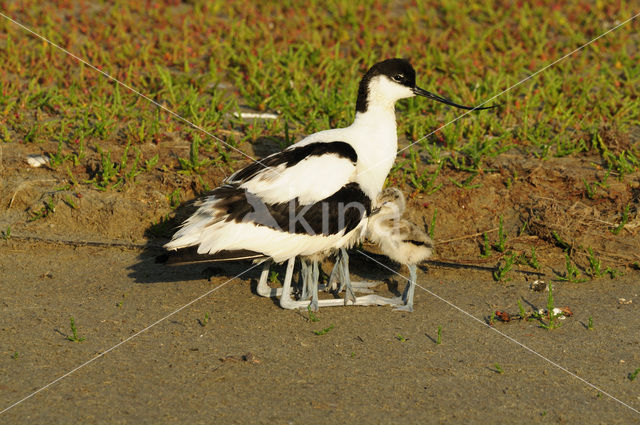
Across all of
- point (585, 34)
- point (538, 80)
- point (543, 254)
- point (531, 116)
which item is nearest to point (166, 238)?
point (543, 254)

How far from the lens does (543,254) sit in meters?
4.83

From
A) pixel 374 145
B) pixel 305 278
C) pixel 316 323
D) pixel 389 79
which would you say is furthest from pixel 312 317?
pixel 389 79

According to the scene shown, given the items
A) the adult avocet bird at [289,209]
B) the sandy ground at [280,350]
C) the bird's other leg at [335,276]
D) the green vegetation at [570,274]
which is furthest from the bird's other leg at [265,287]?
the green vegetation at [570,274]

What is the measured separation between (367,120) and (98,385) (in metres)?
2.19

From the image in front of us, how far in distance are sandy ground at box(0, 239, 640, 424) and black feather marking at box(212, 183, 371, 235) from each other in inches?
19.6

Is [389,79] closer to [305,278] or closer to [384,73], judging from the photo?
[384,73]

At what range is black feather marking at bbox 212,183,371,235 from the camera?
417 cm

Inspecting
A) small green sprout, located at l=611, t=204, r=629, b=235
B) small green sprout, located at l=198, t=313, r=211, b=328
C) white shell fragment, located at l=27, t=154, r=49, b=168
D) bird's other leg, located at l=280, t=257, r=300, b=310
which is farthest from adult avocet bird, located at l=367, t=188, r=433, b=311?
white shell fragment, located at l=27, t=154, r=49, b=168

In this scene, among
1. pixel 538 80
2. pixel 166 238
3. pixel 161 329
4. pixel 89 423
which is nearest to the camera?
pixel 89 423

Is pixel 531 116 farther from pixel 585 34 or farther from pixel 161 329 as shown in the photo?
pixel 161 329

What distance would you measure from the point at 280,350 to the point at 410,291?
892mm

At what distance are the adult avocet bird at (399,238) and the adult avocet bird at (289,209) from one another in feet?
0.45

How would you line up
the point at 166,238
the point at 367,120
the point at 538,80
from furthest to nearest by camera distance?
1. the point at 538,80
2. the point at 166,238
3. the point at 367,120

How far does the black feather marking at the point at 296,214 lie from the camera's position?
4172 millimetres
